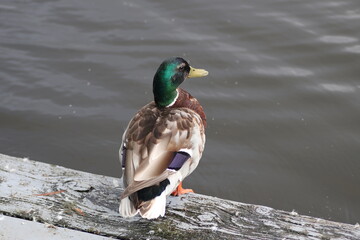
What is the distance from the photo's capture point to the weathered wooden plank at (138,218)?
8.42ft

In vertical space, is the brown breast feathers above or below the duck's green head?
below

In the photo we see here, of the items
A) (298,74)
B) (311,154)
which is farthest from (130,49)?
(311,154)

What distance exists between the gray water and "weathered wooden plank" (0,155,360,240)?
219 cm

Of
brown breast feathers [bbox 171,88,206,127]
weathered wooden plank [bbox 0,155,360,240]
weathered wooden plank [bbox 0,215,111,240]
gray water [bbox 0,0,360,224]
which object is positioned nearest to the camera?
weathered wooden plank [bbox 0,215,111,240]

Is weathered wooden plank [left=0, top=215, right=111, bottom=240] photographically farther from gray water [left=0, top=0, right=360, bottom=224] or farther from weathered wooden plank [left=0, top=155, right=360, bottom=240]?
gray water [left=0, top=0, right=360, bottom=224]

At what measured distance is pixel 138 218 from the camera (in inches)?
107

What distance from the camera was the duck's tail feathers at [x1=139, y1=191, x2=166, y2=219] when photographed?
2.60 metres

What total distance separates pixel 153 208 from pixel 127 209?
0.38ft

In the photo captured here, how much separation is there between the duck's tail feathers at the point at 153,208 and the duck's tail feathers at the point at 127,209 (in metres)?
0.04

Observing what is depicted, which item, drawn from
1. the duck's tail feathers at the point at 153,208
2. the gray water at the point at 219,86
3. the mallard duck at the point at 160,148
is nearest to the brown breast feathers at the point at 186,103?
the mallard duck at the point at 160,148

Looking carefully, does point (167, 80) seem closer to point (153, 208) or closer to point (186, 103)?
point (186, 103)

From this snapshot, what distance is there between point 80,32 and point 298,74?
268 cm

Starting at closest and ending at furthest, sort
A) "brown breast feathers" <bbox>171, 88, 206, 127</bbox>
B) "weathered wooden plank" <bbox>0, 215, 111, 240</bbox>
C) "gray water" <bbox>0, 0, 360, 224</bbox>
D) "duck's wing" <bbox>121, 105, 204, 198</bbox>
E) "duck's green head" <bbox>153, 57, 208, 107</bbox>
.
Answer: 1. "weathered wooden plank" <bbox>0, 215, 111, 240</bbox>
2. "duck's wing" <bbox>121, 105, 204, 198</bbox>
3. "duck's green head" <bbox>153, 57, 208, 107</bbox>
4. "brown breast feathers" <bbox>171, 88, 206, 127</bbox>
5. "gray water" <bbox>0, 0, 360, 224</bbox>

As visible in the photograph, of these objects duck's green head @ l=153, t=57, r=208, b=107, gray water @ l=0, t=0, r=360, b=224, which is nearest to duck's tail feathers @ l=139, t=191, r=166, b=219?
duck's green head @ l=153, t=57, r=208, b=107
